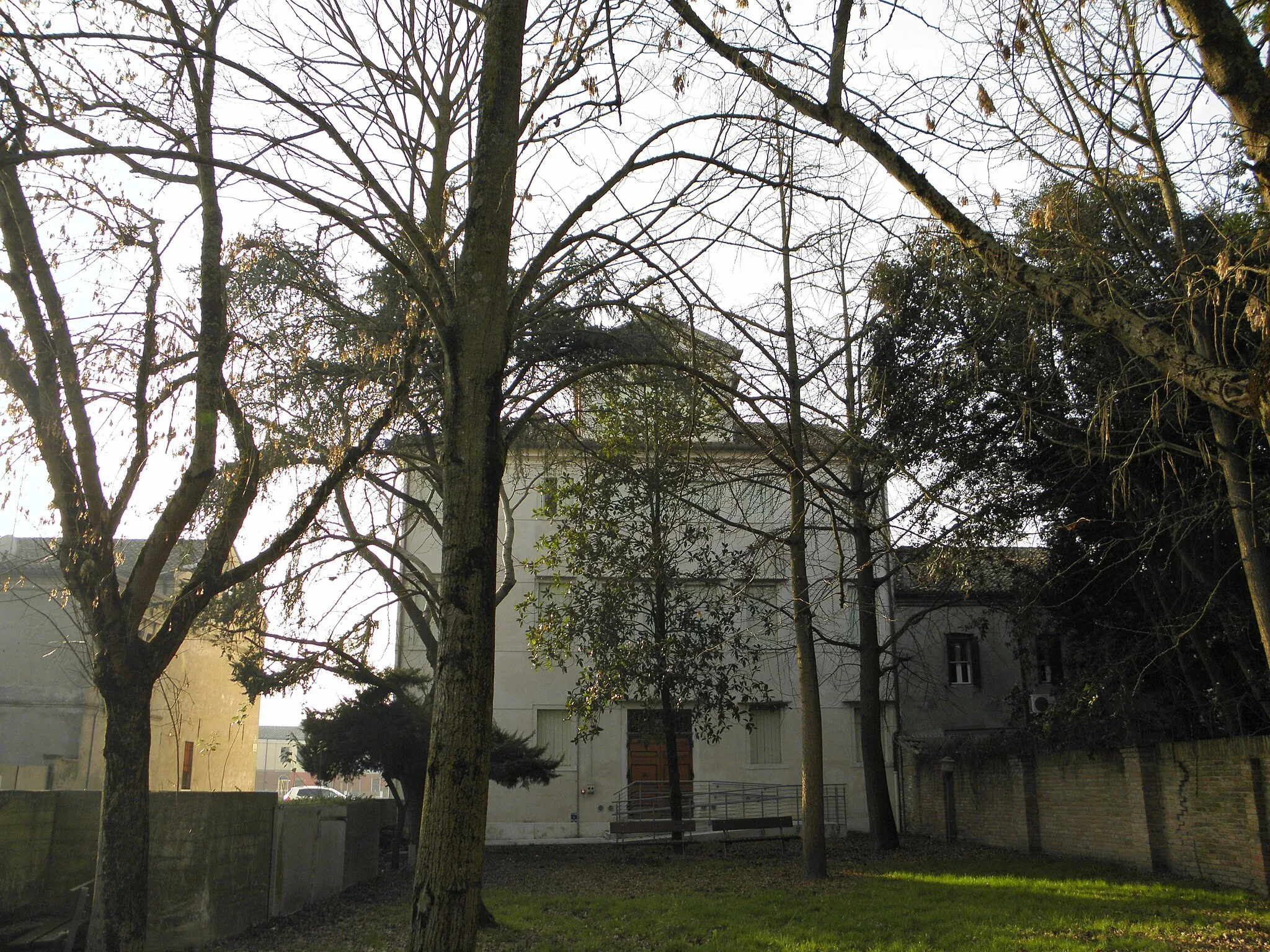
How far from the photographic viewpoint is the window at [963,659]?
93.1 ft

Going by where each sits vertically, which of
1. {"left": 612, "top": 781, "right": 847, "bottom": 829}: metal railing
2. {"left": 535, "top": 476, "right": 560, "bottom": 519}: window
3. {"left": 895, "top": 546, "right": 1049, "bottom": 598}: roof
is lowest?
{"left": 612, "top": 781, "right": 847, "bottom": 829}: metal railing

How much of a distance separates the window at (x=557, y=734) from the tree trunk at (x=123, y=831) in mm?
20647

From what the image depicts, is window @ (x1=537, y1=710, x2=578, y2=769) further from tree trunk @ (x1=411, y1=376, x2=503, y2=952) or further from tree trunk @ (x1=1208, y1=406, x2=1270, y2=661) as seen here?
tree trunk @ (x1=411, y1=376, x2=503, y2=952)

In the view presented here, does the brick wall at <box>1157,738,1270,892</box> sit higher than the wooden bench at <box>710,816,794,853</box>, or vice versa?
the brick wall at <box>1157,738,1270,892</box>

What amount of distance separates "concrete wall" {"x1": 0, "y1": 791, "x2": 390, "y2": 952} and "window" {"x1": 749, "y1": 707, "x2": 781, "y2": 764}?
17.0m

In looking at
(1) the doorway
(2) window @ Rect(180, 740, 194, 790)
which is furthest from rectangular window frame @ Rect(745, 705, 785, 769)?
(2) window @ Rect(180, 740, 194, 790)

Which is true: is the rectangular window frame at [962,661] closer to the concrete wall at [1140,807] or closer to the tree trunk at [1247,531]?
the concrete wall at [1140,807]

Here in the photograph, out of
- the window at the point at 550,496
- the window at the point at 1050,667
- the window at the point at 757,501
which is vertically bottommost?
the window at the point at 1050,667

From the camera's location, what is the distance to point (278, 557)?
8.28 metres

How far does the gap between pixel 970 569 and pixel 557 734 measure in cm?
1549

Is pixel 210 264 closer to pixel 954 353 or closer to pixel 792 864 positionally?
pixel 954 353

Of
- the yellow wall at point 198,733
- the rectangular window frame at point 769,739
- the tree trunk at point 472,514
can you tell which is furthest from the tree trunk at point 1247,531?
the yellow wall at point 198,733

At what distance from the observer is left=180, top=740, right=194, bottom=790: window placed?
28562 millimetres

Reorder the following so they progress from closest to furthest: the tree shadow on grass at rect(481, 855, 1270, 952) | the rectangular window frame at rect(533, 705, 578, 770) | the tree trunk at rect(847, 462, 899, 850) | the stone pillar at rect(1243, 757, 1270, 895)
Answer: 1. the tree shadow on grass at rect(481, 855, 1270, 952)
2. the stone pillar at rect(1243, 757, 1270, 895)
3. the tree trunk at rect(847, 462, 899, 850)
4. the rectangular window frame at rect(533, 705, 578, 770)
